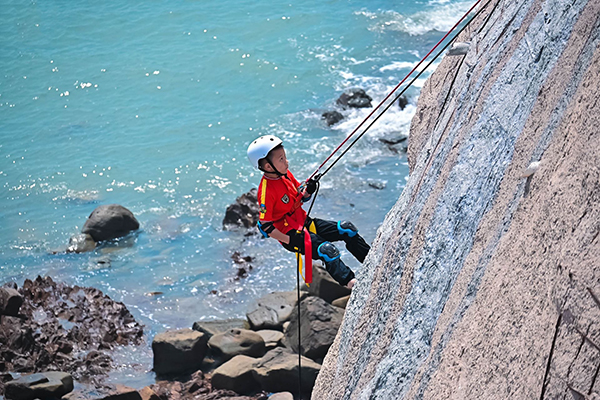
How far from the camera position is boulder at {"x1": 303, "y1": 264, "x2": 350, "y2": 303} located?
27.8 feet

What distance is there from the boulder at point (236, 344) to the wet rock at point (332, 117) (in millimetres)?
7505

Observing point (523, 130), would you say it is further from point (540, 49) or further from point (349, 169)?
point (349, 169)

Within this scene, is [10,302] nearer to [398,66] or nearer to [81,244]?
[81,244]

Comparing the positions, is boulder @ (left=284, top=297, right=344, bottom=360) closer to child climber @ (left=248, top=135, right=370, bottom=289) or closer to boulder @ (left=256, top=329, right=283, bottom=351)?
boulder @ (left=256, top=329, right=283, bottom=351)

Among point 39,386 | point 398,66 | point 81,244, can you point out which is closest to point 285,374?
point 39,386

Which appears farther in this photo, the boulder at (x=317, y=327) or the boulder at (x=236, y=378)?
the boulder at (x=317, y=327)

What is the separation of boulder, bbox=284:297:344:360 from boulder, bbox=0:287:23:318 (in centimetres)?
429

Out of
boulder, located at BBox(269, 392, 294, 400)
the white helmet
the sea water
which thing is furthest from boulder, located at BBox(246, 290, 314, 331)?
the white helmet

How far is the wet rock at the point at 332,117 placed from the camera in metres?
14.8

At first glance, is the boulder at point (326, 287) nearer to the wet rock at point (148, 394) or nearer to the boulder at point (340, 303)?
the boulder at point (340, 303)

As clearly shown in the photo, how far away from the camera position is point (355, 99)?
15383mm

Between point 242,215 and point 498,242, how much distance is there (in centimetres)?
896

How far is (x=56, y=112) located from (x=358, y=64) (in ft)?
27.0

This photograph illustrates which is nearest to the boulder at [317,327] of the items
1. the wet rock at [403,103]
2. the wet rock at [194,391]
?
the wet rock at [194,391]
